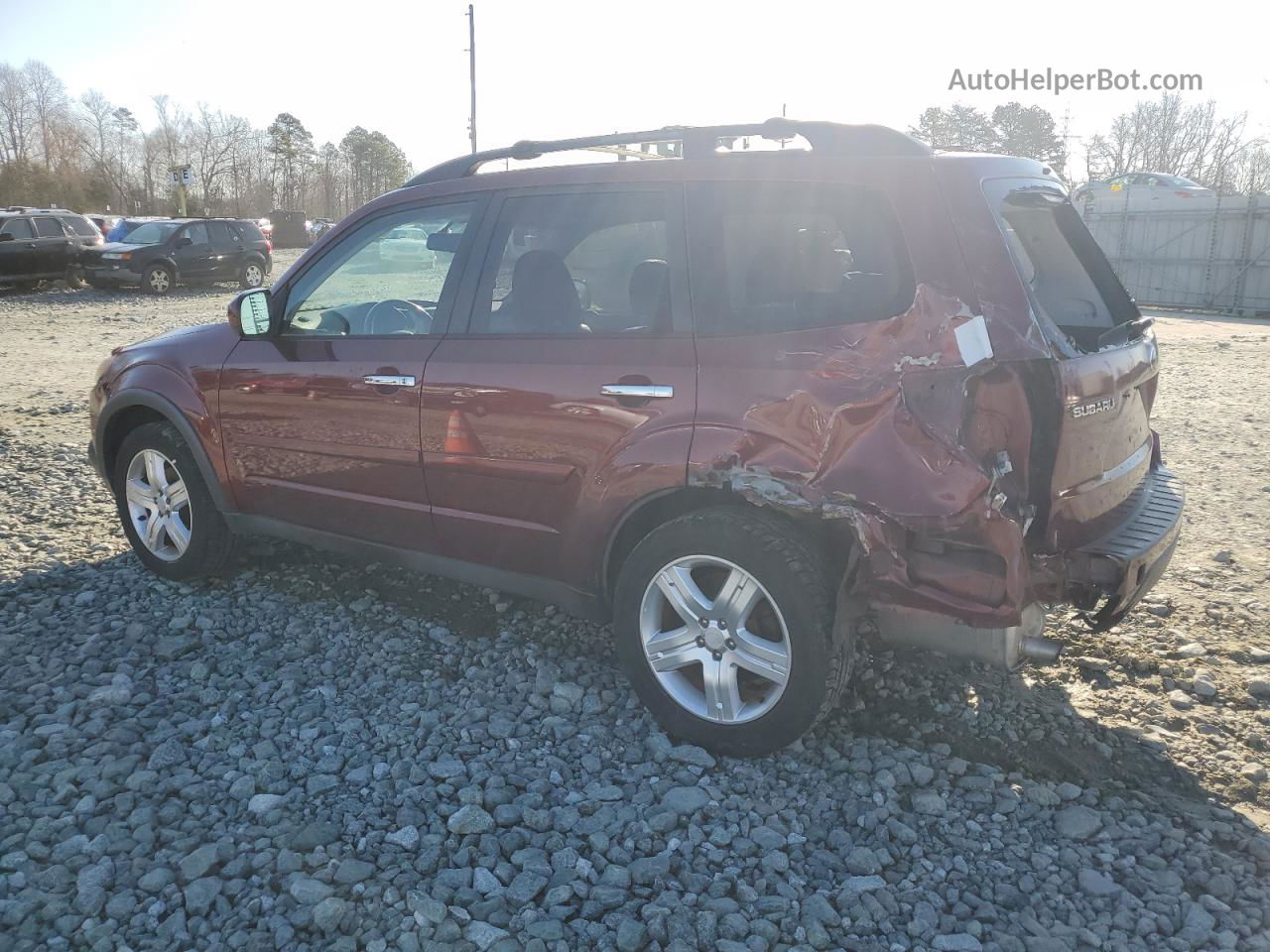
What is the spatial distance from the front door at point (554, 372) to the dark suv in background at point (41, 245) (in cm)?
2168

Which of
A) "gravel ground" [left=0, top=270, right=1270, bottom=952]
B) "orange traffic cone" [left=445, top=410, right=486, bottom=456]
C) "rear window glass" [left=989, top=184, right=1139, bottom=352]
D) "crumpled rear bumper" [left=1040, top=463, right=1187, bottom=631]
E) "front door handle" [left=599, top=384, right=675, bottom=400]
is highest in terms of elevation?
"rear window glass" [left=989, top=184, right=1139, bottom=352]

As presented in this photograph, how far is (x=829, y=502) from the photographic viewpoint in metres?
2.91

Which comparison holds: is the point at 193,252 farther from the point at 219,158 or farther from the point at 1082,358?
the point at 219,158

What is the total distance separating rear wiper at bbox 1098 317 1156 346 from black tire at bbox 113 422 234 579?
149 inches

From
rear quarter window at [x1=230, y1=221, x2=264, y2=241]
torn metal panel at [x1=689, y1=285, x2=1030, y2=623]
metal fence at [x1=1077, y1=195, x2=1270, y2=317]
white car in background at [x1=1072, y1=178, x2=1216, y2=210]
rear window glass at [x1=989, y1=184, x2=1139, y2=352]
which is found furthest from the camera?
white car in background at [x1=1072, y1=178, x2=1216, y2=210]

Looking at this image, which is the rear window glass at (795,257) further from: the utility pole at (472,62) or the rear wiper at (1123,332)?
the utility pole at (472,62)

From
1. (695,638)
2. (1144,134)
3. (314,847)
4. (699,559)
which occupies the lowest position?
(314,847)

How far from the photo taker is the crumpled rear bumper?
9.65ft

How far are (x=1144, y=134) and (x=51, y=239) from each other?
6032cm

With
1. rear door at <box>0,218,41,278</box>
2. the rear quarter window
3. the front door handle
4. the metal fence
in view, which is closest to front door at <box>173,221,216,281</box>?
the rear quarter window

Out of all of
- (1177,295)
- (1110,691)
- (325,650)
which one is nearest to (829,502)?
(1110,691)

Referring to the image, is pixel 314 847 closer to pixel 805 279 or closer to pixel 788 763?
pixel 788 763

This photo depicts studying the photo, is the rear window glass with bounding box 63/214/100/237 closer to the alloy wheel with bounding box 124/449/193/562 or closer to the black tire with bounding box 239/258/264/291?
the black tire with bounding box 239/258/264/291

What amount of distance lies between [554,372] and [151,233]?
866 inches
